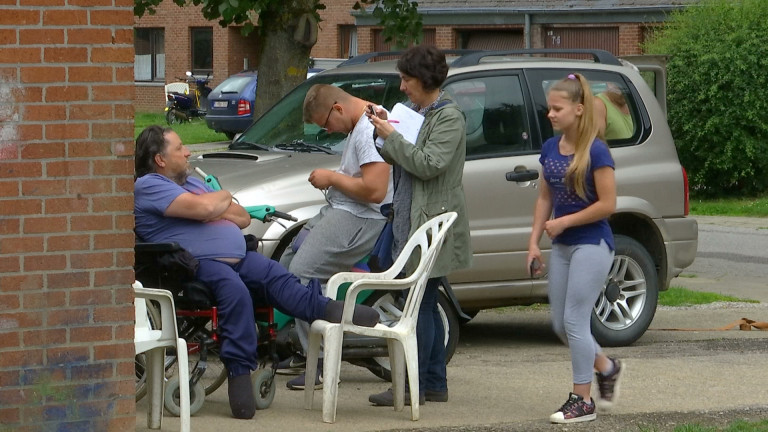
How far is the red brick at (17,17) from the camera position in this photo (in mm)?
4848

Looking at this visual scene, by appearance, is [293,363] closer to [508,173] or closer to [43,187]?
[508,173]

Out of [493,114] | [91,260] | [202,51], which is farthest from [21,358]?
[202,51]

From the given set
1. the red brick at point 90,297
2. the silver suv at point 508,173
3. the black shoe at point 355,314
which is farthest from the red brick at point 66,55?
the silver suv at point 508,173

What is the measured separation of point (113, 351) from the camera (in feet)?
17.0

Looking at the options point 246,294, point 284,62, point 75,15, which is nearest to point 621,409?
point 246,294

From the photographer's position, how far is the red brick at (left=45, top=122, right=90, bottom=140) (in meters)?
4.97

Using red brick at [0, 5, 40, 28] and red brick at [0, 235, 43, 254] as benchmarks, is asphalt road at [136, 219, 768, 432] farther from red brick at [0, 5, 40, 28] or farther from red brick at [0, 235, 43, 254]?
red brick at [0, 5, 40, 28]

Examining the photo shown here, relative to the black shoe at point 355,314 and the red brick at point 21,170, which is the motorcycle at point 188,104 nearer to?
the black shoe at point 355,314

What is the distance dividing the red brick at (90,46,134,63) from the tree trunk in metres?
6.42

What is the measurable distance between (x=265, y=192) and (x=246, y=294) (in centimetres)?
150

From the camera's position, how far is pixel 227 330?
20.0ft

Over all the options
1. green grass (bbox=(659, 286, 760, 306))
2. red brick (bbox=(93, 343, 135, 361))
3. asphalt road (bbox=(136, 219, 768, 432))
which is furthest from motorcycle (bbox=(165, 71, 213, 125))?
red brick (bbox=(93, 343, 135, 361))

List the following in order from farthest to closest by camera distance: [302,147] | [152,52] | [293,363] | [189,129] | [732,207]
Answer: [152,52]
[189,129]
[732,207]
[302,147]
[293,363]

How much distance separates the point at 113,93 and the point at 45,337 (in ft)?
3.17
